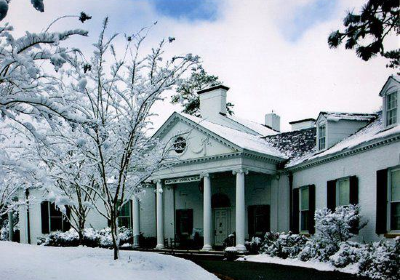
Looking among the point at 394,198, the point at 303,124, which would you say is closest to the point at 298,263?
the point at 394,198

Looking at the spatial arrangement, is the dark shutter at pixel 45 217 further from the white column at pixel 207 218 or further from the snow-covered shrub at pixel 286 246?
the snow-covered shrub at pixel 286 246

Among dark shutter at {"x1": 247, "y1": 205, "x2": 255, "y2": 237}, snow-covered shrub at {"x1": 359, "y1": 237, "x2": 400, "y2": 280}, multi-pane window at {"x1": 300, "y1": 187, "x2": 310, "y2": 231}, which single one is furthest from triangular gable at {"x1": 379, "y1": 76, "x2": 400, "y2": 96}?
dark shutter at {"x1": 247, "y1": 205, "x2": 255, "y2": 237}

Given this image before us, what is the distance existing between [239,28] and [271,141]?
1396 cm

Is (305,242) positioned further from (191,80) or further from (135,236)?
(191,80)

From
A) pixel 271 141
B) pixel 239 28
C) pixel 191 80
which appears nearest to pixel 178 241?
pixel 271 141

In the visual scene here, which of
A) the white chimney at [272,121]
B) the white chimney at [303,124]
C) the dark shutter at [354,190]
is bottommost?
the dark shutter at [354,190]

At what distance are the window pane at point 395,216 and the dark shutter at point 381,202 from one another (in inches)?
7.6

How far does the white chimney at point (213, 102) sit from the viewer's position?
2597 cm

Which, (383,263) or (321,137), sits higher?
(321,137)

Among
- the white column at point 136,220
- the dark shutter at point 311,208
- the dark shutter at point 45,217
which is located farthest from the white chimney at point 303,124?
the dark shutter at point 45,217

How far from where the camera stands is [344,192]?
14.8m

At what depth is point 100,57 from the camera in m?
9.43

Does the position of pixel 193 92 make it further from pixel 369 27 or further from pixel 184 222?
pixel 369 27

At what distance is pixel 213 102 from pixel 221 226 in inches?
351
